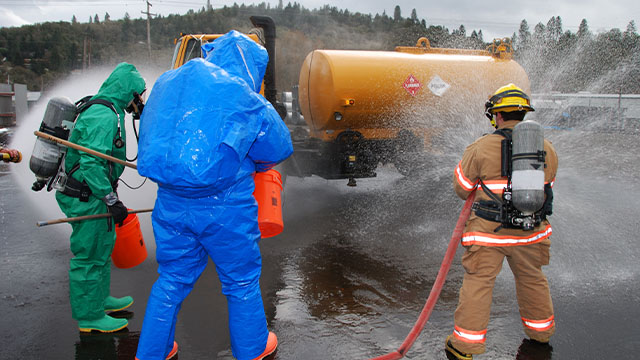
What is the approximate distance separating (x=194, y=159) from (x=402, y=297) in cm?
227

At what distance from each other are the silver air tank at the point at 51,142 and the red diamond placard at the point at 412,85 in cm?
461

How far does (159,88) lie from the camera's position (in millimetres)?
2545

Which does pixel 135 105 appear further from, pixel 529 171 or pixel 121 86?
pixel 529 171

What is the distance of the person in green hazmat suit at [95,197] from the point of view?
3.06 meters

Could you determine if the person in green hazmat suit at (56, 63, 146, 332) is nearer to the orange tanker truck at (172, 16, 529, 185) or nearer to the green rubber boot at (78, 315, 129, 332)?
the green rubber boot at (78, 315, 129, 332)

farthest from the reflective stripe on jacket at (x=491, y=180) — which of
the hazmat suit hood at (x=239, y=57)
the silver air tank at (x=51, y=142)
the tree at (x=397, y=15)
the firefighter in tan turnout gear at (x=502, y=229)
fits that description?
the tree at (x=397, y=15)

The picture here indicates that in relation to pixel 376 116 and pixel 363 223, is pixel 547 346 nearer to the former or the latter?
pixel 363 223

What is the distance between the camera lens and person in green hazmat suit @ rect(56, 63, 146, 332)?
3.06m

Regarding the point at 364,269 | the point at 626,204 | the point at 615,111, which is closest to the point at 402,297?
the point at 364,269

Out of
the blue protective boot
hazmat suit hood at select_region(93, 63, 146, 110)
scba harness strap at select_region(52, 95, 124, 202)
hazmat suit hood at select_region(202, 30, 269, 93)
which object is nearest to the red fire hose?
the blue protective boot

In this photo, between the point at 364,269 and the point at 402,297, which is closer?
the point at 402,297

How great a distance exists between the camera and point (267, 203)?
118 inches

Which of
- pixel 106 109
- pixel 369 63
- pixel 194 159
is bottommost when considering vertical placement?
pixel 194 159

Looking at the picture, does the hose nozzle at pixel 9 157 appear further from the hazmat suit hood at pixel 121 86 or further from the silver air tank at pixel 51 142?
the hazmat suit hood at pixel 121 86
